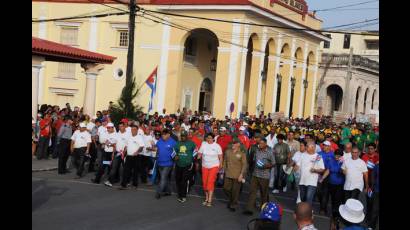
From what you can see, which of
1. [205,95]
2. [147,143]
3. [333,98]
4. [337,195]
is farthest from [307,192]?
[333,98]

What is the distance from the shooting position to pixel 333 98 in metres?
62.4

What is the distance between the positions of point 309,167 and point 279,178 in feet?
11.9

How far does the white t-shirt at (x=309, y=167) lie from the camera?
12820 millimetres

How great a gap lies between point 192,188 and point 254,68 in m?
23.0

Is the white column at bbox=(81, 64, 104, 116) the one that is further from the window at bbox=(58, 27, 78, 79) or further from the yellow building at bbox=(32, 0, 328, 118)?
the window at bbox=(58, 27, 78, 79)

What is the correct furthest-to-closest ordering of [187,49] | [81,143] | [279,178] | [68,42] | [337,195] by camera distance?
[187,49], [68,42], [81,143], [279,178], [337,195]

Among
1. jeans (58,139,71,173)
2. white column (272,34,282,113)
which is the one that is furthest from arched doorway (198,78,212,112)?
jeans (58,139,71,173)

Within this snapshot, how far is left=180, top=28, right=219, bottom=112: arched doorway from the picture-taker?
40375 millimetres

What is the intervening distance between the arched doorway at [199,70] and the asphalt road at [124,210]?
2506cm

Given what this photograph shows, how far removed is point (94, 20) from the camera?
3928 cm

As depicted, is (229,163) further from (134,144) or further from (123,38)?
(123,38)

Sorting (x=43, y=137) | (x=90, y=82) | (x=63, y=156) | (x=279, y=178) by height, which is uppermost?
(x=90, y=82)
